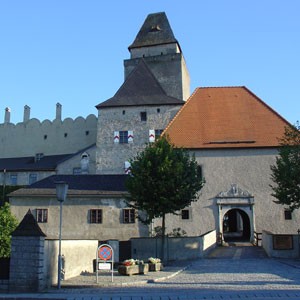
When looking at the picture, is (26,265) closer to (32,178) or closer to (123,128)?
(123,128)

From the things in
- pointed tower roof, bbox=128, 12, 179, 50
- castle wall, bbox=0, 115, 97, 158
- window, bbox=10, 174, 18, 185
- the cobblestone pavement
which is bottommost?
the cobblestone pavement

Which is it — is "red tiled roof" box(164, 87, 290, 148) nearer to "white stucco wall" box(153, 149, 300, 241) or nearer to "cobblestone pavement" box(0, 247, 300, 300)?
"white stucco wall" box(153, 149, 300, 241)

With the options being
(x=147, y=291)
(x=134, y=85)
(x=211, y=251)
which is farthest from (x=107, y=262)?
(x=134, y=85)

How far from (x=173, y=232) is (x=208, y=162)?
19.6 feet

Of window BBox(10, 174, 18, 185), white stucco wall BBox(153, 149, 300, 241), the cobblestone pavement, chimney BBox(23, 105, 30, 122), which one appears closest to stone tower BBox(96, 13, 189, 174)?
white stucco wall BBox(153, 149, 300, 241)

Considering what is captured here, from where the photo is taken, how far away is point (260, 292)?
1088 centimetres

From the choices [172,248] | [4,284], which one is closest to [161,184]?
[172,248]

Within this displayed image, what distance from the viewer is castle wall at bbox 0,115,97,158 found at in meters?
51.8

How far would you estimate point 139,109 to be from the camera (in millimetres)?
38938

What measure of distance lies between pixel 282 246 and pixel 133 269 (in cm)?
1044

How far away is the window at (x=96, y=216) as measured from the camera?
93.3 feet

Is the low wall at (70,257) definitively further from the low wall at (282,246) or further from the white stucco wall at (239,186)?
the white stucco wall at (239,186)

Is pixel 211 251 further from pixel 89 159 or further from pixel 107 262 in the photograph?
pixel 89 159

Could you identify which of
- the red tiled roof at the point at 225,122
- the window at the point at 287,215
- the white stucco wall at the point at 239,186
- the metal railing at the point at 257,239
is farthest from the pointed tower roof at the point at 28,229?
the window at the point at 287,215
